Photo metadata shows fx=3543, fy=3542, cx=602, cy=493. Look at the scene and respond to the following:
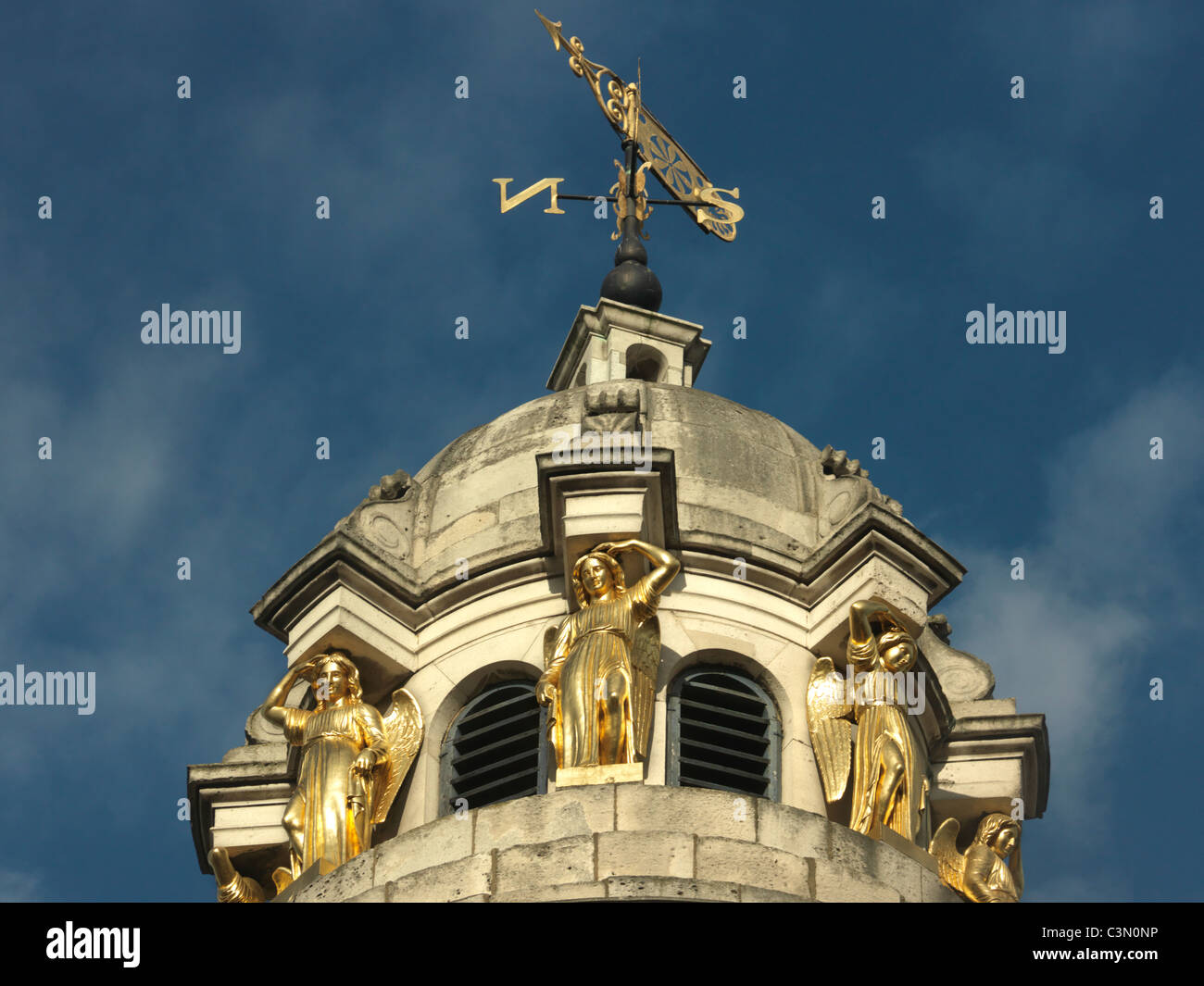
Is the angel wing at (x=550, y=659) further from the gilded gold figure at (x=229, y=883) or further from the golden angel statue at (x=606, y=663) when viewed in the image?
the gilded gold figure at (x=229, y=883)

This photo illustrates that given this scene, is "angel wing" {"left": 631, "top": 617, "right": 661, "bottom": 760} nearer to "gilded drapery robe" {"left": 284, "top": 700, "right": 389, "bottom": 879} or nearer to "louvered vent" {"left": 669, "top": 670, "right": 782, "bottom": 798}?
"louvered vent" {"left": 669, "top": 670, "right": 782, "bottom": 798}

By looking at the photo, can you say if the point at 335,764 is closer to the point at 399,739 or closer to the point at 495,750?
the point at 399,739

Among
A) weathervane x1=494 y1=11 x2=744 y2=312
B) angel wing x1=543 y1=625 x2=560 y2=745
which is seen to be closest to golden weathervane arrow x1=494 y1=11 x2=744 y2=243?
weathervane x1=494 y1=11 x2=744 y2=312

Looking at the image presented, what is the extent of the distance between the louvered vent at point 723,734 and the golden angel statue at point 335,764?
2.85 metres

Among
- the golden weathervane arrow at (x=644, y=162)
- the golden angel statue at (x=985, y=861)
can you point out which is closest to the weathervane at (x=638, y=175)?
the golden weathervane arrow at (x=644, y=162)

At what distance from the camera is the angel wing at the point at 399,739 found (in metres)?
36.4

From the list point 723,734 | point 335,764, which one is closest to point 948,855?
→ point 723,734

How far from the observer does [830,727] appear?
36.2m

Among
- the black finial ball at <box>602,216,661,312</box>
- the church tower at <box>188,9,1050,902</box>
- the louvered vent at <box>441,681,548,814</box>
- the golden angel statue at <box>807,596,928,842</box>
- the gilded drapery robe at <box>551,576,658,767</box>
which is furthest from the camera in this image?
the black finial ball at <box>602,216,661,312</box>

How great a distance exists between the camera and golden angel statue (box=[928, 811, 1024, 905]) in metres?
36.1

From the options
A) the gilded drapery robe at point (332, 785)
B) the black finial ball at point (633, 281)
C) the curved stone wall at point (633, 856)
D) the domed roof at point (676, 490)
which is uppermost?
the black finial ball at point (633, 281)

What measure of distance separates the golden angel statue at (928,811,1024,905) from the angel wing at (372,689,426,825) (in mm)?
5462

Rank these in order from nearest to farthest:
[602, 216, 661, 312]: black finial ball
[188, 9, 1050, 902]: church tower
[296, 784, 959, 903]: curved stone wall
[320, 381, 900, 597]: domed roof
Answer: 1. [296, 784, 959, 903]: curved stone wall
2. [188, 9, 1050, 902]: church tower
3. [320, 381, 900, 597]: domed roof
4. [602, 216, 661, 312]: black finial ball
